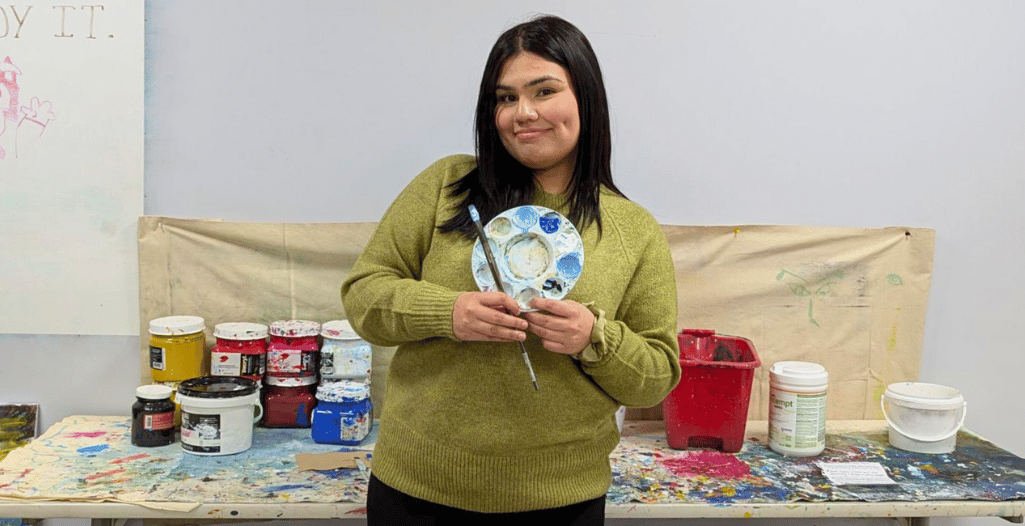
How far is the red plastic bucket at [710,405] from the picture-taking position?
203 cm

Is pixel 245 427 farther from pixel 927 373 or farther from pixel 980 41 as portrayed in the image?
pixel 980 41

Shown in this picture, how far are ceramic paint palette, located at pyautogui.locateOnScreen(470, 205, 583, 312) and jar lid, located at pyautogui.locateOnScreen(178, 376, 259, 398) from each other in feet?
2.84

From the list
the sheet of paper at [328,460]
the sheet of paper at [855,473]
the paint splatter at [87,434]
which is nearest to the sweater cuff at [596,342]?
the sheet of paper at [328,460]

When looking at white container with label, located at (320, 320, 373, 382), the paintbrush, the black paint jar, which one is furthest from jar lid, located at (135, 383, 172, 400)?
the paintbrush

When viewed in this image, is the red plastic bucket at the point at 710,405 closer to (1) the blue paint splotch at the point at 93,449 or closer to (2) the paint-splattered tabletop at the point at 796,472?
(2) the paint-splattered tabletop at the point at 796,472

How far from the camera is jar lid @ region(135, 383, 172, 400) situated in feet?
6.38

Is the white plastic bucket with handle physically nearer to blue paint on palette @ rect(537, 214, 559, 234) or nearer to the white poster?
blue paint on palette @ rect(537, 214, 559, 234)

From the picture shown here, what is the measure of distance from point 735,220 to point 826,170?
0.92ft

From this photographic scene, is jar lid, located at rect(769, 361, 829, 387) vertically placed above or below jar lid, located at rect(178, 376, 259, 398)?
above

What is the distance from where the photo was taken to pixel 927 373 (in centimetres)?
237

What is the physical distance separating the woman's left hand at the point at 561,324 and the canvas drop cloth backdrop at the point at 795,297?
41.9 inches

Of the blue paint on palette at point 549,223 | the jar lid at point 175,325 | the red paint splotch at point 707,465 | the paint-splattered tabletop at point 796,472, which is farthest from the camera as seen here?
the jar lid at point 175,325

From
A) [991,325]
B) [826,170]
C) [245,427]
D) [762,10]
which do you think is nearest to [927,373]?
[991,325]

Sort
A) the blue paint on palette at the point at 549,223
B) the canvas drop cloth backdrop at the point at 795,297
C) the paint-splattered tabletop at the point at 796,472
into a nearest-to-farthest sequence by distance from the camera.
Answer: the blue paint on palette at the point at 549,223 < the paint-splattered tabletop at the point at 796,472 < the canvas drop cloth backdrop at the point at 795,297
